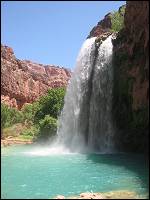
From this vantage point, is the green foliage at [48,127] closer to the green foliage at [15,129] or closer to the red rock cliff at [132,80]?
the green foliage at [15,129]

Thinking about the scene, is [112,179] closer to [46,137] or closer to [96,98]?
[96,98]

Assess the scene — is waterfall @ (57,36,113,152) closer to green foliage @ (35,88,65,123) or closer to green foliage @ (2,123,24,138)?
green foliage @ (35,88,65,123)

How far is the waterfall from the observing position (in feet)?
130

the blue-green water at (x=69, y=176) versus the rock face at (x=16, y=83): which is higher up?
the rock face at (x=16, y=83)

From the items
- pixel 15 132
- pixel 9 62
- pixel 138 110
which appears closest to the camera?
pixel 138 110

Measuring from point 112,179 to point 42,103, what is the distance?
1366 inches

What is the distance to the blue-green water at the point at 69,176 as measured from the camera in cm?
1883

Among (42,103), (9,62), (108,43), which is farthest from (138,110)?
(9,62)

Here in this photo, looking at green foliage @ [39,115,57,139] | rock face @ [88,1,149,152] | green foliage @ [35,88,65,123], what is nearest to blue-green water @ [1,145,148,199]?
rock face @ [88,1,149,152]

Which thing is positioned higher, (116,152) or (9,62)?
(9,62)

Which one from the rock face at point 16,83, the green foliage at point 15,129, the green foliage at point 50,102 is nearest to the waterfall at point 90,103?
the green foliage at point 50,102

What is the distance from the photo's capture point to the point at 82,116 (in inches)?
1666

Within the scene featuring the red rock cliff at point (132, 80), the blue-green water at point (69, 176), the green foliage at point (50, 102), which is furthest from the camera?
the green foliage at point (50, 102)

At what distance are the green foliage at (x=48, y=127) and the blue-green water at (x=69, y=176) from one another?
58.3 ft
